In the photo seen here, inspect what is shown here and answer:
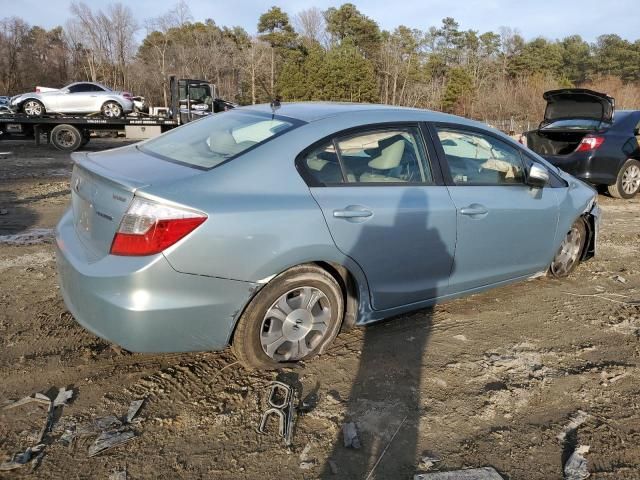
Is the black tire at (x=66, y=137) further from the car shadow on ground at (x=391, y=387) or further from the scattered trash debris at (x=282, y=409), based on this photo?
the scattered trash debris at (x=282, y=409)

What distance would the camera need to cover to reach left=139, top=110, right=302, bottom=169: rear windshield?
305 centimetres

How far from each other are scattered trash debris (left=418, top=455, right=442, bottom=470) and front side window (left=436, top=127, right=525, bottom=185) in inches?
73.2

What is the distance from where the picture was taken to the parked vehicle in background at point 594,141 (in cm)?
854

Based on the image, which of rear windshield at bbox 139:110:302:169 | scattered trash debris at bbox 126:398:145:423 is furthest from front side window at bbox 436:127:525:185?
scattered trash debris at bbox 126:398:145:423

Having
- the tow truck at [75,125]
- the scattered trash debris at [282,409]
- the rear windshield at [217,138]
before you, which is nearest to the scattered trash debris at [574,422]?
the scattered trash debris at [282,409]

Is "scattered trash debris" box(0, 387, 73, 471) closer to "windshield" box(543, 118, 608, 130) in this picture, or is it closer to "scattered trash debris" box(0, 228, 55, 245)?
"scattered trash debris" box(0, 228, 55, 245)

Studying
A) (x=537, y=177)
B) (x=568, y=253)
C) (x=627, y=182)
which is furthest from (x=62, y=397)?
(x=627, y=182)

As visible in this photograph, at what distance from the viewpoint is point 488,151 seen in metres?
3.95

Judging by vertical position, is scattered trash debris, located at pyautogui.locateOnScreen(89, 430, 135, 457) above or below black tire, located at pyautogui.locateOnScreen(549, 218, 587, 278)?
below

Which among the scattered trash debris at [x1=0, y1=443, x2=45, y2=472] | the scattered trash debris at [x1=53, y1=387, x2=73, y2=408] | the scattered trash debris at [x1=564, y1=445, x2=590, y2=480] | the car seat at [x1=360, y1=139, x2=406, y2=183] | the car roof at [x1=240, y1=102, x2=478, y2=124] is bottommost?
the scattered trash debris at [x1=564, y1=445, x2=590, y2=480]

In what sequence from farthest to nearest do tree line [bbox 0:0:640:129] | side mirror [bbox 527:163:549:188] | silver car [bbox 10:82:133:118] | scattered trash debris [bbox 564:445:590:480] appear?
tree line [bbox 0:0:640:129], silver car [bbox 10:82:133:118], side mirror [bbox 527:163:549:188], scattered trash debris [bbox 564:445:590:480]

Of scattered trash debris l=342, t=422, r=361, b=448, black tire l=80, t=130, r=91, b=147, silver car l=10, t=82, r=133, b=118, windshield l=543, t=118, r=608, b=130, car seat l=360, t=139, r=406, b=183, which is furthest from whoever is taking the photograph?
silver car l=10, t=82, r=133, b=118

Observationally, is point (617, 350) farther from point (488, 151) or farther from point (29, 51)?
point (29, 51)

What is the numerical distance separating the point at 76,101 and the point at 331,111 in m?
16.2
